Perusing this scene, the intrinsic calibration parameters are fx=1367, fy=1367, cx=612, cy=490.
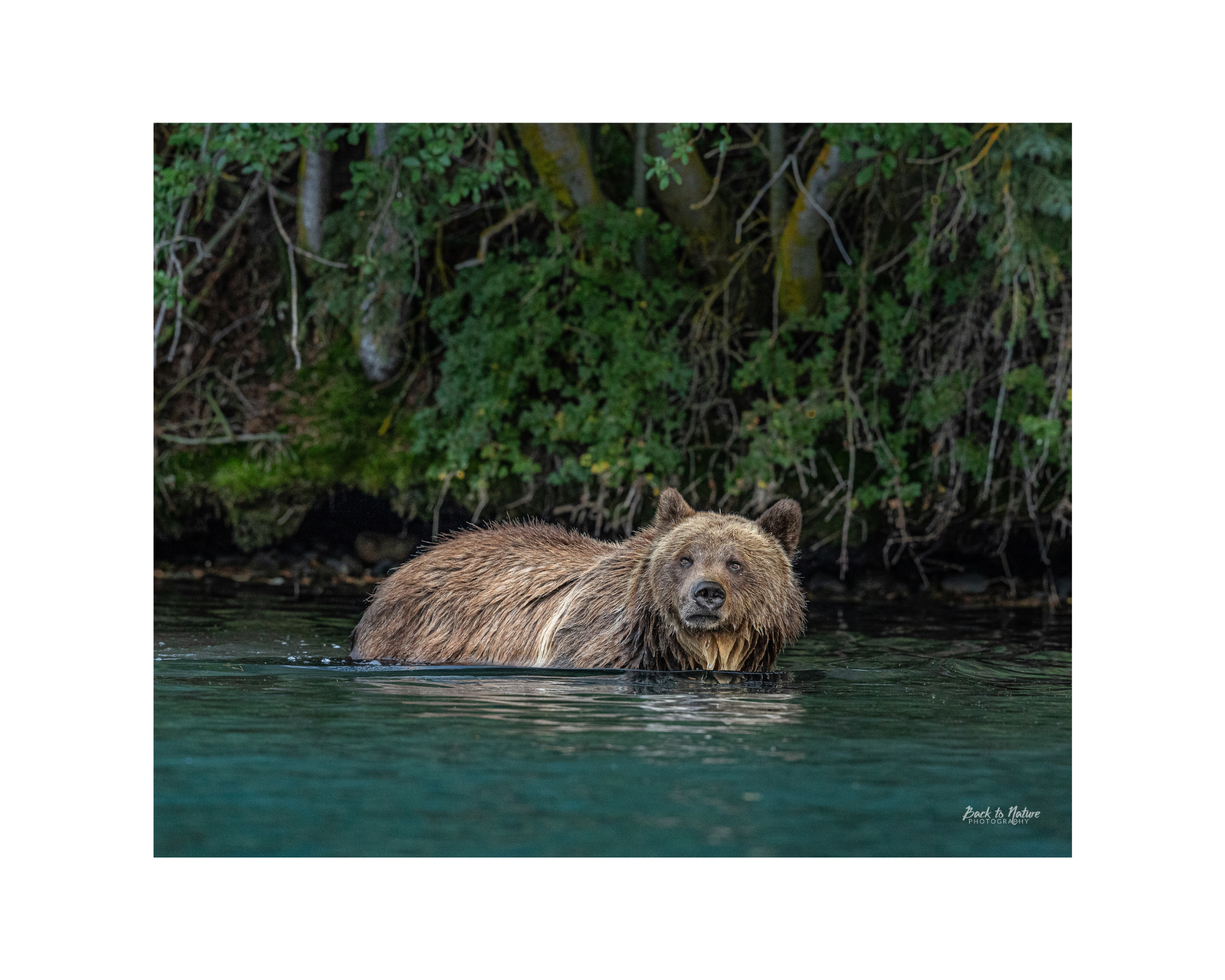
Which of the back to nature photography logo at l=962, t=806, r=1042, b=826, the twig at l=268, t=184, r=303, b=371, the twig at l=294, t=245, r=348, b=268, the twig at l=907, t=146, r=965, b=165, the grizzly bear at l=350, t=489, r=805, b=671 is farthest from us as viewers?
the twig at l=294, t=245, r=348, b=268

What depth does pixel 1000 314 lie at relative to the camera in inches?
439

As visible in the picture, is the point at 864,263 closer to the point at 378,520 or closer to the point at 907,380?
the point at 907,380

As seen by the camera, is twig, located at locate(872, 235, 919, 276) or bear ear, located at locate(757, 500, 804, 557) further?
twig, located at locate(872, 235, 919, 276)

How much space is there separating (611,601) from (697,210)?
5557 mm

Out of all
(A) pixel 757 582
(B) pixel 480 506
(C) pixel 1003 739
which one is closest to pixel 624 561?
(A) pixel 757 582

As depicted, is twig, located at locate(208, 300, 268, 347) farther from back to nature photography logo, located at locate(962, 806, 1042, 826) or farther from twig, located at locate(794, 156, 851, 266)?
back to nature photography logo, located at locate(962, 806, 1042, 826)

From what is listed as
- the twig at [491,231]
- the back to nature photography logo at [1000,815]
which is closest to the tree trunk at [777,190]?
the twig at [491,231]

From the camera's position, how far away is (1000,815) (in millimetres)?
4406

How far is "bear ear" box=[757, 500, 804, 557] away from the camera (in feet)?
25.5

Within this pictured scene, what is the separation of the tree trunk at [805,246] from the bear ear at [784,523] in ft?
14.2

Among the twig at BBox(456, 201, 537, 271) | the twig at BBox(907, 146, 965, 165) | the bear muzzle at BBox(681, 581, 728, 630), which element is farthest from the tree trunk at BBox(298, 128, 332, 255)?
the bear muzzle at BBox(681, 581, 728, 630)

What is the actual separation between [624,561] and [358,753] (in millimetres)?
3005

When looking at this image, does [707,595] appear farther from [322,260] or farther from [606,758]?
[322,260]

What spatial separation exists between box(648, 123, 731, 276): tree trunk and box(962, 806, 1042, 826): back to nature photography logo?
8385 millimetres
